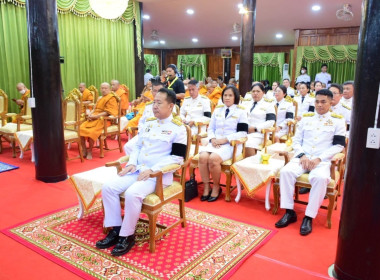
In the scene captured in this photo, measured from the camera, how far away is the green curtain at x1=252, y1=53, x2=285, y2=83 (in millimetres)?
16109

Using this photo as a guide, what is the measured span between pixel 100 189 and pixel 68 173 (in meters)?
1.95

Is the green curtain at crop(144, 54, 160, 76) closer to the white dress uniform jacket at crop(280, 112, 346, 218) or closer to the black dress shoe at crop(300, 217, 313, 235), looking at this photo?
the white dress uniform jacket at crop(280, 112, 346, 218)

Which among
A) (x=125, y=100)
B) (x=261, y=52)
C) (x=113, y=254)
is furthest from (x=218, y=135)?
(x=261, y=52)

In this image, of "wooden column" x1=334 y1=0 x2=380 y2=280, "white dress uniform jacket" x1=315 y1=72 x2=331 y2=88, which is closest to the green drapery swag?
"white dress uniform jacket" x1=315 y1=72 x2=331 y2=88

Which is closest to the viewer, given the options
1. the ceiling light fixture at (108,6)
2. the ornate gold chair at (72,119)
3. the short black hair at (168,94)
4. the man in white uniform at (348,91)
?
the short black hair at (168,94)

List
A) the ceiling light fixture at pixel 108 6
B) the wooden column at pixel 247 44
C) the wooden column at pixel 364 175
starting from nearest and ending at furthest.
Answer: the wooden column at pixel 364 175, the ceiling light fixture at pixel 108 6, the wooden column at pixel 247 44

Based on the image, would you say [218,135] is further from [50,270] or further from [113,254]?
[50,270]

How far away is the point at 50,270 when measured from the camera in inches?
88.0

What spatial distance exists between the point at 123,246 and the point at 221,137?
1731mm

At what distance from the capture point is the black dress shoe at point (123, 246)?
240 centimetres

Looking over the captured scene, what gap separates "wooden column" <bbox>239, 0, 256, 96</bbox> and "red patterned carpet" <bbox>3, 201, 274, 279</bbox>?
4300mm

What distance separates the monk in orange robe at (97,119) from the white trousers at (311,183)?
10.8ft

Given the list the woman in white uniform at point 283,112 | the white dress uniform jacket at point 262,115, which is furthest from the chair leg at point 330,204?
the woman in white uniform at point 283,112

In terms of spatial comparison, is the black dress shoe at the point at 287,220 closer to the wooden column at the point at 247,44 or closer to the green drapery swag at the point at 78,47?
the wooden column at the point at 247,44
